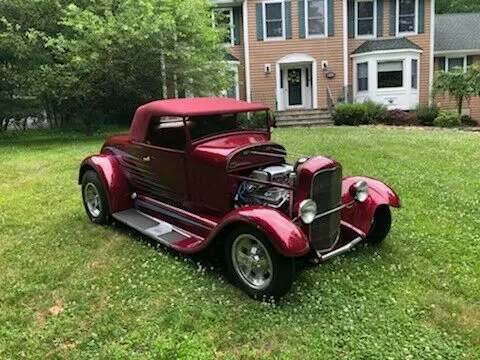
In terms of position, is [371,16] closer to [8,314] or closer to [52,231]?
[52,231]

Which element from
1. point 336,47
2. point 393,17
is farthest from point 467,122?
point 336,47

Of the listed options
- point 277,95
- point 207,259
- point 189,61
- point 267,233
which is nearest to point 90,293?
point 207,259

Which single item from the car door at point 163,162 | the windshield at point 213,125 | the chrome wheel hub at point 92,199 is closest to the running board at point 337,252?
the car door at point 163,162

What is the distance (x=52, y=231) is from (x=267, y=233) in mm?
3290

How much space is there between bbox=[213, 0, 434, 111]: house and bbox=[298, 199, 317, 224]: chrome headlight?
16.9 m

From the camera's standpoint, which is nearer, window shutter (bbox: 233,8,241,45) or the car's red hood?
the car's red hood

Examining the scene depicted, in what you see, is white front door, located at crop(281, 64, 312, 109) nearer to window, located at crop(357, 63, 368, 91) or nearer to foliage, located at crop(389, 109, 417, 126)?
window, located at crop(357, 63, 368, 91)

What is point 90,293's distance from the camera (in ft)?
13.1

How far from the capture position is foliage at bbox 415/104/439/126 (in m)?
18.7

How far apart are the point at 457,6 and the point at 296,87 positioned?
20700mm

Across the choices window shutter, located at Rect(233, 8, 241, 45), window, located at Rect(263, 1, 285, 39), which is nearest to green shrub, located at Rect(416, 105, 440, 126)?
window, located at Rect(263, 1, 285, 39)

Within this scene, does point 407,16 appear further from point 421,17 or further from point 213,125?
point 213,125

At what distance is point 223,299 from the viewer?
12.6ft

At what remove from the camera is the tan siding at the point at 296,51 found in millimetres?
20406
